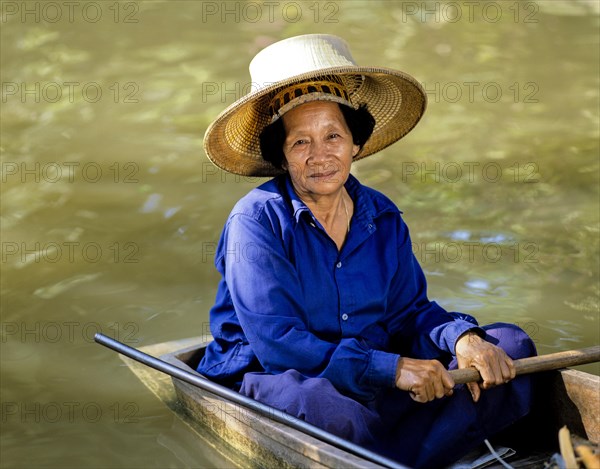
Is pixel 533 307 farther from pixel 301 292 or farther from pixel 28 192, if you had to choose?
pixel 28 192

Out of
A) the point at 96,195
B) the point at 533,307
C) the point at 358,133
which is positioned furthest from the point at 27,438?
the point at 96,195

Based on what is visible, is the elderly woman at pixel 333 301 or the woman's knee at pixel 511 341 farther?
the woman's knee at pixel 511 341

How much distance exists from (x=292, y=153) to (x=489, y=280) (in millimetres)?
2161

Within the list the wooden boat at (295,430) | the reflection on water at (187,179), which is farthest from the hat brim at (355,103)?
the reflection on water at (187,179)

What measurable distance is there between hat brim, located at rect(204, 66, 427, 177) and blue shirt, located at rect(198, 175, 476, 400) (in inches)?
7.8

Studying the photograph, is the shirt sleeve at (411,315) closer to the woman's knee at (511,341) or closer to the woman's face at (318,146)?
the woman's knee at (511,341)

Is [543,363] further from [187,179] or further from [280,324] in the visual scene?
[187,179]

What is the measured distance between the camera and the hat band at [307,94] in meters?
3.06

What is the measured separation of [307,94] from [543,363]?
107cm

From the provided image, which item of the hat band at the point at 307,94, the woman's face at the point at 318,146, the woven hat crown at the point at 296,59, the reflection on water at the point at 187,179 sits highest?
the woven hat crown at the point at 296,59

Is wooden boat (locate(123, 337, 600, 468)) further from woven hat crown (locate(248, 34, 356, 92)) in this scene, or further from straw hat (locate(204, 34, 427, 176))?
woven hat crown (locate(248, 34, 356, 92))

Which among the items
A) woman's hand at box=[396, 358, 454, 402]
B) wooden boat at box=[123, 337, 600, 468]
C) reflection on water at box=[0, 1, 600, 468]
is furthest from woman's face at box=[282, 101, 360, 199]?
reflection on water at box=[0, 1, 600, 468]

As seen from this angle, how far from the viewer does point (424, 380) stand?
2822 millimetres

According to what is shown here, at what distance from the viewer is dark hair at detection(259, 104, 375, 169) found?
10.4ft
